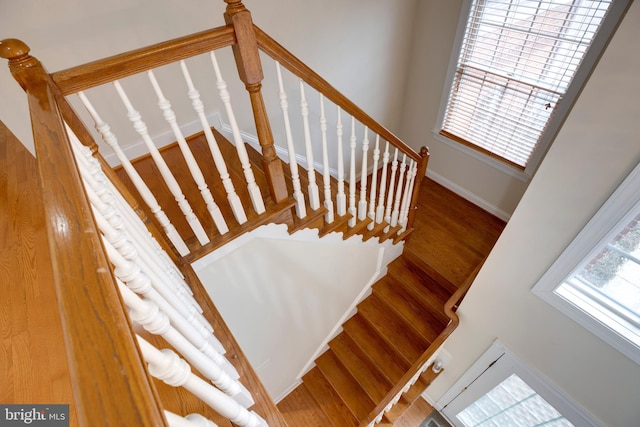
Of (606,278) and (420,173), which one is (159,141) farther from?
(606,278)

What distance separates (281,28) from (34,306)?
223 centimetres

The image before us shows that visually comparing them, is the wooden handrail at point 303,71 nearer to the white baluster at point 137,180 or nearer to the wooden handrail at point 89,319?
the white baluster at point 137,180

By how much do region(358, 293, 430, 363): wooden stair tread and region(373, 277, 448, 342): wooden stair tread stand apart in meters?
0.06

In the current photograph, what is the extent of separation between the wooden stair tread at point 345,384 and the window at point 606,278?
1.83 meters

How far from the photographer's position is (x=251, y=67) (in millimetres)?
1147

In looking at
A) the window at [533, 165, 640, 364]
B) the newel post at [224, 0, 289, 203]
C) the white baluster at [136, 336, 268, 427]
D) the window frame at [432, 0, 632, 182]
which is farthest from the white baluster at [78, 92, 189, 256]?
the window frame at [432, 0, 632, 182]

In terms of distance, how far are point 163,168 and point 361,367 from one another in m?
2.50

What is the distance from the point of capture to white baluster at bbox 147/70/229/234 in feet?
3.33

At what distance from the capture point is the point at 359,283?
2760 millimetres

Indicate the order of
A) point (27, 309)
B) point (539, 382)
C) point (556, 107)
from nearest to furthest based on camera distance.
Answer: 1. point (27, 309)
2. point (539, 382)
3. point (556, 107)

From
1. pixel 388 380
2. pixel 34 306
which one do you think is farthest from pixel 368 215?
pixel 34 306

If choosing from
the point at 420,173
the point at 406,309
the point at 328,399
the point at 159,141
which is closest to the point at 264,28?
the point at 159,141

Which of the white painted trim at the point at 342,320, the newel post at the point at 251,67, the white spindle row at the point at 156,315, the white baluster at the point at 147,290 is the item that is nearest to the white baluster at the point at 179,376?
the white spindle row at the point at 156,315

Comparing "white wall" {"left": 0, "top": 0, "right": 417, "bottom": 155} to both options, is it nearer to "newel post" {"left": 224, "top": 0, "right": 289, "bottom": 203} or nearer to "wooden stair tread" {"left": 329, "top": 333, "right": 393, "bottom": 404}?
"newel post" {"left": 224, "top": 0, "right": 289, "bottom": 203}
